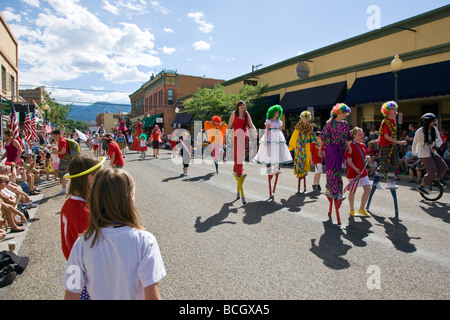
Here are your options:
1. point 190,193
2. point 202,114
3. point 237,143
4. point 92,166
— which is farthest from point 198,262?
point 202,114

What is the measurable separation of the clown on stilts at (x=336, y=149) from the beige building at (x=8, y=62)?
20.2 meters

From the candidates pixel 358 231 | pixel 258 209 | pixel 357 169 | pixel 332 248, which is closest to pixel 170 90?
pixel 258 209

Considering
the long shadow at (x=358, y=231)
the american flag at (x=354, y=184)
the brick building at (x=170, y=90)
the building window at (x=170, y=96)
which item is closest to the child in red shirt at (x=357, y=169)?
the american flag at (x=354, y=184)

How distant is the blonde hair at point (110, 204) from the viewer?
1.90m

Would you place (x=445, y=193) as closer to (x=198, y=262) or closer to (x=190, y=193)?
(x=190, y=193)

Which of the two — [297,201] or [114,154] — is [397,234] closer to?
[297,201]

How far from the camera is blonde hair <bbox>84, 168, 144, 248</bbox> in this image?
190 cm

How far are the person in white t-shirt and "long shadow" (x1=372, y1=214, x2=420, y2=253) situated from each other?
12.9ft

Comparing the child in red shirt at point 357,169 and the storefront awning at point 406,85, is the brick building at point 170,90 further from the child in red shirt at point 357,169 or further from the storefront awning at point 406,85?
the child in red shirt at point 357,169

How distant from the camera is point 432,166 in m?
7.36

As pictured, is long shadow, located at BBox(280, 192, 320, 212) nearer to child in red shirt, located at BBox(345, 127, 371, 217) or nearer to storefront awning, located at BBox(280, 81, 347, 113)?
child in red shirt, located at BBox(345, 127, 371, 217)

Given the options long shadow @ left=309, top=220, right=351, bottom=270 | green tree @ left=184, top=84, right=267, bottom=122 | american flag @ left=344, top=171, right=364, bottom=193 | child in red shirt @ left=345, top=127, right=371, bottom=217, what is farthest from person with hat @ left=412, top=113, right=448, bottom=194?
green tree @ left=184, top=84, right=267, bottom=122

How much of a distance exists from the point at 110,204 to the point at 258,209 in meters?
5.35

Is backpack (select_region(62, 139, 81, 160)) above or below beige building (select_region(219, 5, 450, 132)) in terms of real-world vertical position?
below
